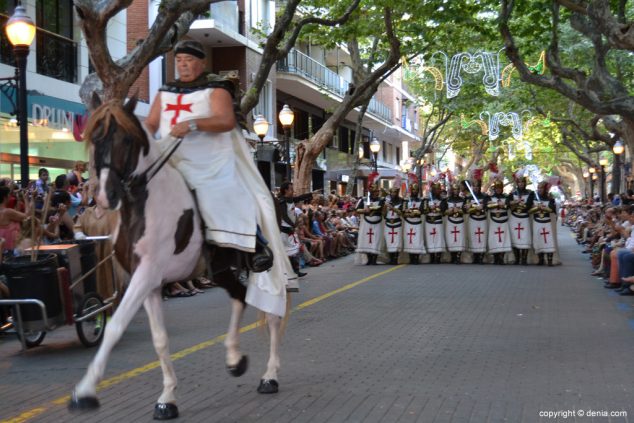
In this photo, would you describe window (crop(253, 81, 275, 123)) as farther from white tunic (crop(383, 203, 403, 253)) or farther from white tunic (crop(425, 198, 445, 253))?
white tunic (crop(425, 198, 445, 253))

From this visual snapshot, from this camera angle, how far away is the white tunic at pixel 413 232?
23016 mm

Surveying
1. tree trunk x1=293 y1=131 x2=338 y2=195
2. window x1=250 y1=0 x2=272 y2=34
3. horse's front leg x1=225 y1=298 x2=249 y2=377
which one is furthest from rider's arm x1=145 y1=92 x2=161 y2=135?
window x1=250 y1=0 x2=272 y2=34

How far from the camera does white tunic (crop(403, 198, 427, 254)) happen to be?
2302 cm

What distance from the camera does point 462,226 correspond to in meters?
22.9

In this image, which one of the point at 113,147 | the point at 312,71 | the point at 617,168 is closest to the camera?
the point at 113,147

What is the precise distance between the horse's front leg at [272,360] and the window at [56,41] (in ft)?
55.2

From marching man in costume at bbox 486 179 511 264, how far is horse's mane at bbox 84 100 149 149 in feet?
56.7

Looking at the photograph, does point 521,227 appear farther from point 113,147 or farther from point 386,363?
point 113,147

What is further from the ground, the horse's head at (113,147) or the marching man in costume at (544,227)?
the horse's head at (113,147)

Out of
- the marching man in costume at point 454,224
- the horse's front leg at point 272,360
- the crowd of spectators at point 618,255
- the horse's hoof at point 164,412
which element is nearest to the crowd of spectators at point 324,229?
the marching man in costume at point 454,224

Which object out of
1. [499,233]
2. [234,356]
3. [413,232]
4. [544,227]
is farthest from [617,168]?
[234,356]

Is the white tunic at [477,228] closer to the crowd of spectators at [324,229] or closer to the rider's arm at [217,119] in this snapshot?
the crowd of spectators at [324,229]

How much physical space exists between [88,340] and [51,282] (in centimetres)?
96

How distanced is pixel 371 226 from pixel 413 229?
107 cm
